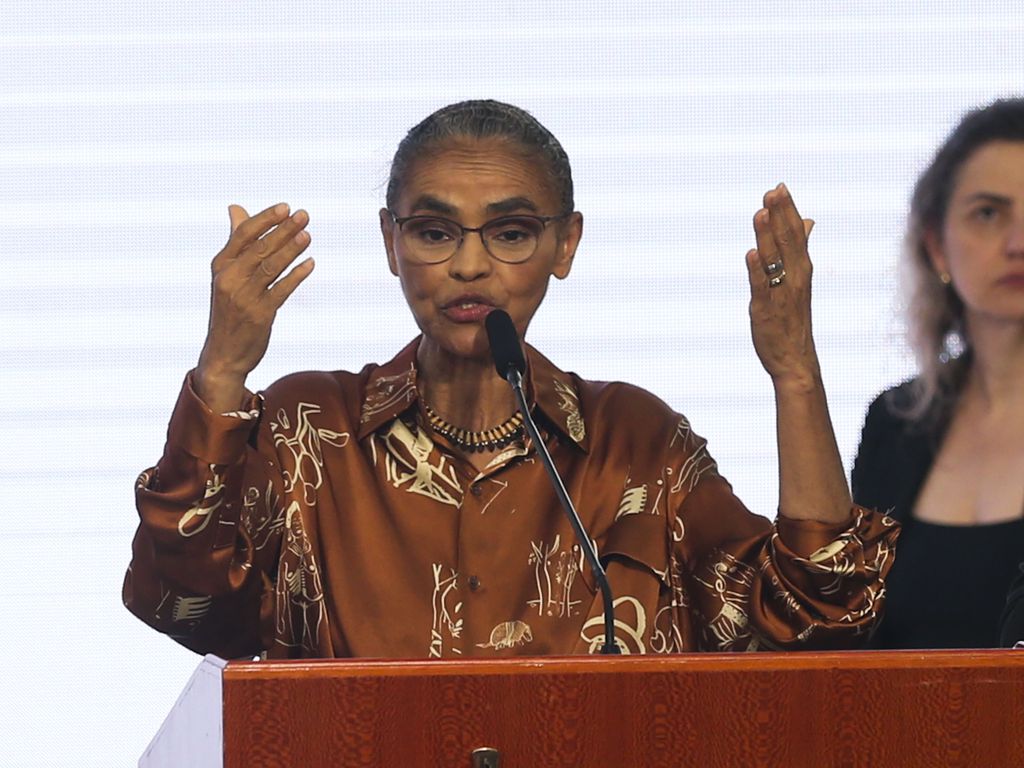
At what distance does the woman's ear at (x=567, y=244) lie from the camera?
6.48 feet

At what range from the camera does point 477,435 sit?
191 cm

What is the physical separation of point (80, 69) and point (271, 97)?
31 cm

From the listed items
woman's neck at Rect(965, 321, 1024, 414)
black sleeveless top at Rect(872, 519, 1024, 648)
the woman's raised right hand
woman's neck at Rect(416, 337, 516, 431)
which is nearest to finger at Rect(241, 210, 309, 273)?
the woman's raised right hand

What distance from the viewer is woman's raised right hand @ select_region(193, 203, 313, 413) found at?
1.64 metres

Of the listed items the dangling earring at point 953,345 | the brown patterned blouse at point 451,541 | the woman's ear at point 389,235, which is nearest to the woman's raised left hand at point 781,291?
the brown patterned blouse at point 451,541

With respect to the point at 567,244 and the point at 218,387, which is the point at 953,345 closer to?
the point at 567,244

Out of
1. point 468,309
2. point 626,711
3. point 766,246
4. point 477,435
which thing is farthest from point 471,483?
point 626,711

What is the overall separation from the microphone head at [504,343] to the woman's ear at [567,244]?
0.79 ft

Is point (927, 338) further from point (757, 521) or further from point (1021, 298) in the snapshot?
point (757, 521)

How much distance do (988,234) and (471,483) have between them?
2.77 feet

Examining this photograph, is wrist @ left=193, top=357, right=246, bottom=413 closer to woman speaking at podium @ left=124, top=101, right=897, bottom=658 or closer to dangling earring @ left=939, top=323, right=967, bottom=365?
woman speaking at podium @ left=124, top=101, right=897, bottom=658

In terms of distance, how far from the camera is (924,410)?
2.32 meters

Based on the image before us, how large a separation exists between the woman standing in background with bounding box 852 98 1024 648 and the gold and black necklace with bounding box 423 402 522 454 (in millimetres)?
572

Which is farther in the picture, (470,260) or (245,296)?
(470,260)
